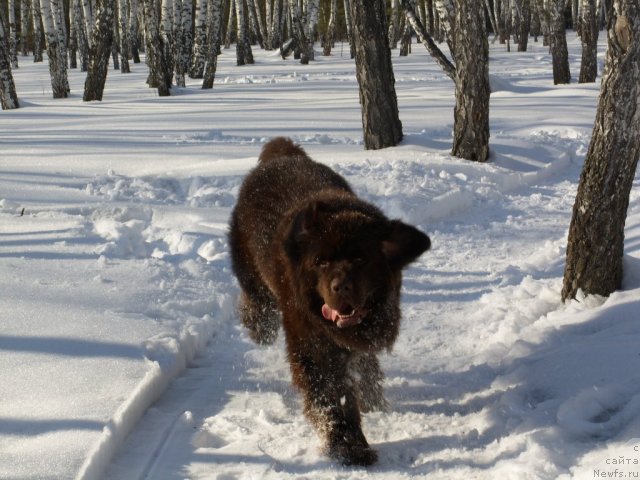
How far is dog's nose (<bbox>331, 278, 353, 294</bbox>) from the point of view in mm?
3096

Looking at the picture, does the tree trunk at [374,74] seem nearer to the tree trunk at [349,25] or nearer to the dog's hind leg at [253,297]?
the tree trunk at [349,25]

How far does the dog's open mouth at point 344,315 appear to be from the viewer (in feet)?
10.7

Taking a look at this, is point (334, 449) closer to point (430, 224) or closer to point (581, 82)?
point (430, 224)

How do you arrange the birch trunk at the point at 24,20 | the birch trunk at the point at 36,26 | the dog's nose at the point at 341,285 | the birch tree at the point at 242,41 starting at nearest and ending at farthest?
the dog's nose at the point at 341,285
the birch tree at the point at 242,41
the birch trunk at the point at 36,26
the birch trunk at the point at 24,20

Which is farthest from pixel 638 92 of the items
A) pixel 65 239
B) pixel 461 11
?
pixel 461 11

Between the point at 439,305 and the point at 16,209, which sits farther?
the point at 16,209

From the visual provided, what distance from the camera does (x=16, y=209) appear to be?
7.07m

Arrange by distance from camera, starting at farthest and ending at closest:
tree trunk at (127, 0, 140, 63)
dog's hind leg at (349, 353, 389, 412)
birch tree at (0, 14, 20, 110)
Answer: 1. tree trunk at (127, 0, 140, 63)
2. birch tree at (0, 14, 20, 110)
3. dog's hind leg at (349, 353, 389, 412)

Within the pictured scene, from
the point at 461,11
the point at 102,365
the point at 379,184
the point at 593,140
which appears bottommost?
the point at 102,365

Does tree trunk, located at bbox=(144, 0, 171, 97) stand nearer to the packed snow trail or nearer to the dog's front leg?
the packed snow trail

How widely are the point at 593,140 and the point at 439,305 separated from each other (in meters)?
1.69

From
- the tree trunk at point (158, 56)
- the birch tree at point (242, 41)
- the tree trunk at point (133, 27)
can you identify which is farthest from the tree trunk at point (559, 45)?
the tree trunk at point (133, 27)

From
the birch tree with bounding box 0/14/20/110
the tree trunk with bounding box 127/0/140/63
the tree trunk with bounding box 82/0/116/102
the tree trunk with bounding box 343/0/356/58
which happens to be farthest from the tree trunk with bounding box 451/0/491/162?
the tree trunk with bounding box 127/0/140/63

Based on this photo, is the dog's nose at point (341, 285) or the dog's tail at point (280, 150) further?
the dog's tail at point (280, 150)
